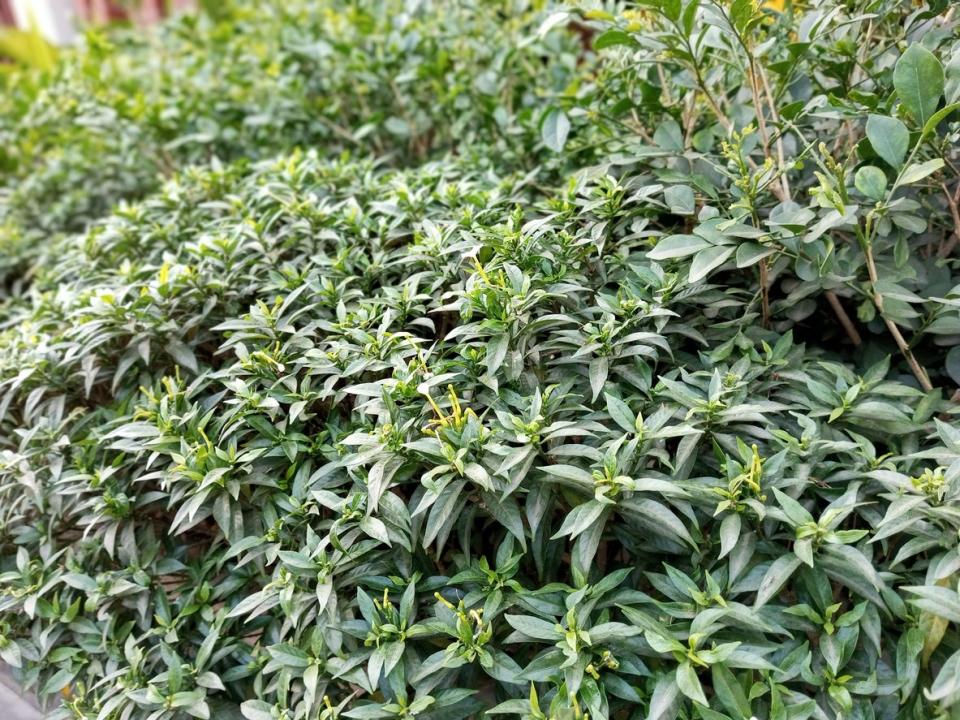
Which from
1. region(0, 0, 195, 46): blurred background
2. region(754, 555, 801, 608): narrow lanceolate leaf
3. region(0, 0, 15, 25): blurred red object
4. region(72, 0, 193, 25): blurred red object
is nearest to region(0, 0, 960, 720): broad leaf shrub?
region(754, 555, 801, 608): narrow lanceolate leaf

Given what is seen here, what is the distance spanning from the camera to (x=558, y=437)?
135 cm

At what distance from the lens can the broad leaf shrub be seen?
119 cm

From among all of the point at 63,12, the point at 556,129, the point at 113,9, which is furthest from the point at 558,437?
the point at 63,12

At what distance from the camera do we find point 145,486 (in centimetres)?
163

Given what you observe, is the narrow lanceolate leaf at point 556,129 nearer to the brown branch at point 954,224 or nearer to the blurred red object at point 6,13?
the brown branch at point 954,224

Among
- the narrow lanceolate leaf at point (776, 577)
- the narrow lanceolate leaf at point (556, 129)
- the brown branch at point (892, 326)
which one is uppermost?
the narrow lanceolate leaf at point (556, 129)

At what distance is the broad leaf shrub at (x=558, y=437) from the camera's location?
1188 mm

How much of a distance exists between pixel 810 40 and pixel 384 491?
122cm

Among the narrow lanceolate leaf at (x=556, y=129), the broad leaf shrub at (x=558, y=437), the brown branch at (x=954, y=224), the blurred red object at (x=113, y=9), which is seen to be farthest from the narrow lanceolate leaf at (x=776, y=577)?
the blurred red object at (x=113, y=9)

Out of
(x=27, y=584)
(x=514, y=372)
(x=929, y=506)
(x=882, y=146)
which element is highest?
(x=882, y=146)

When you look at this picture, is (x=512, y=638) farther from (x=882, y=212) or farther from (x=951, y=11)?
(x=951, y=11)

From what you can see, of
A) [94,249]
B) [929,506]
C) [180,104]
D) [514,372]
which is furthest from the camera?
[180,104]

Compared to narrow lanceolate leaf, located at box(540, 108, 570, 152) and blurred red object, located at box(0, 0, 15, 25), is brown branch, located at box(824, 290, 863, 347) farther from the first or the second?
blurred red object, located at box(0, 0, 15, 25)

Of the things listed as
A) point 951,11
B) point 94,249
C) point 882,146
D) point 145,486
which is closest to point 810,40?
point 882,146
